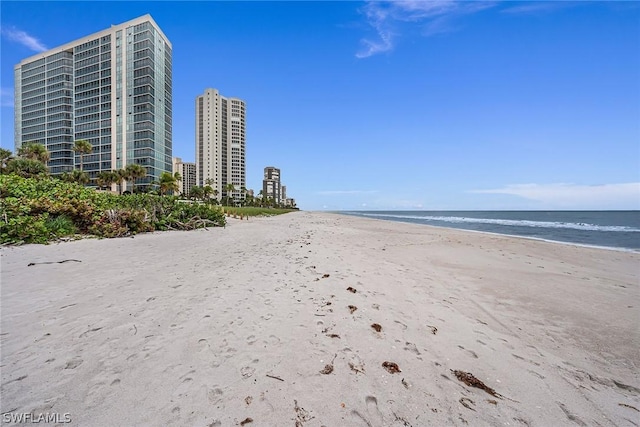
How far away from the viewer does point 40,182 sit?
41.5 feet

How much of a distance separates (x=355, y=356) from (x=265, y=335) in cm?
125

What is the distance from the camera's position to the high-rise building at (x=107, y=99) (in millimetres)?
72500

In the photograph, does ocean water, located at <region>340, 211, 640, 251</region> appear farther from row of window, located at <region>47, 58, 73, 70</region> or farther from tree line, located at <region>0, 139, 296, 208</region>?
row of window, located at <region>47, 58, 73, 70</region>

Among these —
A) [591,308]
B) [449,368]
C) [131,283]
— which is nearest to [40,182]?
[131,283]

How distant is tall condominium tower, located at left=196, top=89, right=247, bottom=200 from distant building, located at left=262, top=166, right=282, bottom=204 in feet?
94.9

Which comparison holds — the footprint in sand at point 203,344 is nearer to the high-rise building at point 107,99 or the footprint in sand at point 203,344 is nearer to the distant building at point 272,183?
the high-rise building at point 107,99

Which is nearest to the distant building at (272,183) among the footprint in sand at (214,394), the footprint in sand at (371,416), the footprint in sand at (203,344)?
the footprint in sand at (203,344)

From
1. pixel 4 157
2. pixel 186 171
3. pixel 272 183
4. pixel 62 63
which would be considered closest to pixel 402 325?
pixel 4 157

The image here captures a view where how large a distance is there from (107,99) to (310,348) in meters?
104

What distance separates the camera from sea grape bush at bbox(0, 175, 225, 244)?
9398 millimetres

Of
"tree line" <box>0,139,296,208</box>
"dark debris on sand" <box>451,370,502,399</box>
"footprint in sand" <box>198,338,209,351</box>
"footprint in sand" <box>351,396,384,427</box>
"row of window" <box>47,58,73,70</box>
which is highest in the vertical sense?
"row of window" <box>47,58,73,70</box>

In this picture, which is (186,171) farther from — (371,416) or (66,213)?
(371,416)

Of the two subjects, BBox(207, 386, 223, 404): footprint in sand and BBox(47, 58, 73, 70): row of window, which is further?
BBox(47, 58, 73, 70): row of window

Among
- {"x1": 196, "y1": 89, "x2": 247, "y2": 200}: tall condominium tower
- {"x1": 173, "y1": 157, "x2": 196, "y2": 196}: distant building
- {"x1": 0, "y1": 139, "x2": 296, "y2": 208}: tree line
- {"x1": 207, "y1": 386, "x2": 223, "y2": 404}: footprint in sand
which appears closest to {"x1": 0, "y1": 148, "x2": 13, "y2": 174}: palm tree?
{"x1": 0, "y1": 139, "x2": 296, "y2": 208}: tree line
